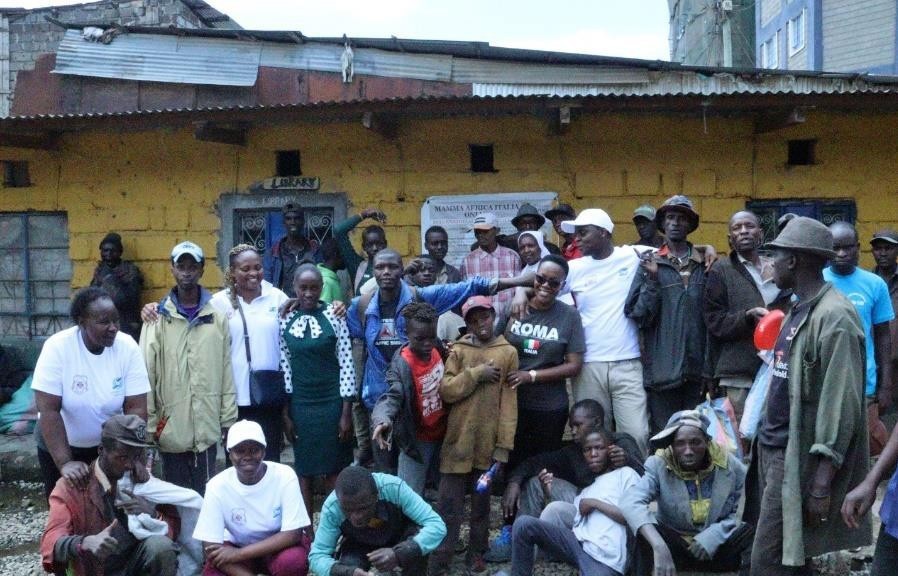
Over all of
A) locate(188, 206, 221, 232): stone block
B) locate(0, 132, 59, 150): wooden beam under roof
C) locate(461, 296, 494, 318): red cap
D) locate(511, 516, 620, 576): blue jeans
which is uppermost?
locate(0, 132, 59, 150): wooden beam under roof

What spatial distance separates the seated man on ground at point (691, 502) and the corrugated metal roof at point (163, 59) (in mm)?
7251

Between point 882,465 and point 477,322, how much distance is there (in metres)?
2.33

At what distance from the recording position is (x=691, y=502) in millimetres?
4520

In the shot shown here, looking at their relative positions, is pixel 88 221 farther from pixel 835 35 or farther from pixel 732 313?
pixel 835 35

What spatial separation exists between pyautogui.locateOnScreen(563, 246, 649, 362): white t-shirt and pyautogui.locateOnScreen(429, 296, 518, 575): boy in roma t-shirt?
551 mm

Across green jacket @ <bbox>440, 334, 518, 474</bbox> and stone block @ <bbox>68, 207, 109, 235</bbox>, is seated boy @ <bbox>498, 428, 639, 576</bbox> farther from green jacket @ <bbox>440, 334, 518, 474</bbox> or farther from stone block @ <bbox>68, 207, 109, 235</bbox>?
stone block @ <bbox>68, 207, 109, 235</bbox>

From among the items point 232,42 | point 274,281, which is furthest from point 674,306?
point 232,42

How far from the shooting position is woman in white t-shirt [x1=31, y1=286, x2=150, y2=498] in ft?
14.9

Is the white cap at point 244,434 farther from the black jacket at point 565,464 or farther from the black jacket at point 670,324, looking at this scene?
the black jacket at point 670,324

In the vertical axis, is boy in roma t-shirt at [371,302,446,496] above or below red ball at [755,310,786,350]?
below

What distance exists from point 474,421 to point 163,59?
23.7 feet

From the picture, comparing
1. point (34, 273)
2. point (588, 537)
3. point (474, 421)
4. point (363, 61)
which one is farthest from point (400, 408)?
point (363, 61)

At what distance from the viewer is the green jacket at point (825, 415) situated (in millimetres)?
3387

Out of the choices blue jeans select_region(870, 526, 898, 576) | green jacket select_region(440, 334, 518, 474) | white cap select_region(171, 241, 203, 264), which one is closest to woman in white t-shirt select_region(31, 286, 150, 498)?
white cap select_region(171, 241, 203, 264)
